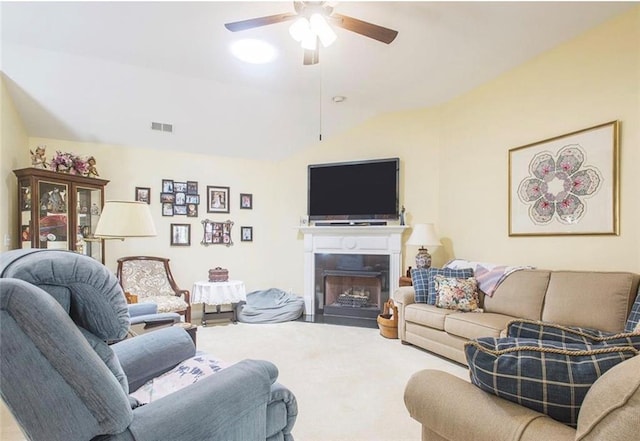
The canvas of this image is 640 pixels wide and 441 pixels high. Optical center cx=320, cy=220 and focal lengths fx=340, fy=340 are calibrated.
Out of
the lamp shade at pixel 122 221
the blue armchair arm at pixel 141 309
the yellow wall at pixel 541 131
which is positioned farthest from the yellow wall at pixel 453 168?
the blue armchair arm at pixel 141 309

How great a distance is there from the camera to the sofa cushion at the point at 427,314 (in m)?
3.17

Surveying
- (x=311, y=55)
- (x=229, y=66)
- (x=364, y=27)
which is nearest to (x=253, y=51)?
(x=229, y=66)

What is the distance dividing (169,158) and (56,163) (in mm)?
1275

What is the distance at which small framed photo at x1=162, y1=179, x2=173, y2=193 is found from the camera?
15.0 feet

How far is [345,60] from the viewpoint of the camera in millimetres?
3279

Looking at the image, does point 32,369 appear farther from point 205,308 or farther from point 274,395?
point 205,308

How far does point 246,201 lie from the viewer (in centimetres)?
512

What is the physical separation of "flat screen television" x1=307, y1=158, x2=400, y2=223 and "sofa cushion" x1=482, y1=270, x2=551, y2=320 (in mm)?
1621

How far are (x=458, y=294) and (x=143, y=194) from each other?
3.96 meters

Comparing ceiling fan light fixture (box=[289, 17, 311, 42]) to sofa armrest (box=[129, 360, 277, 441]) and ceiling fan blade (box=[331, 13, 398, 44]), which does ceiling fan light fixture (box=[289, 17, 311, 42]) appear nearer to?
ceiling fan blade (box=[331, 13, 398, 44])

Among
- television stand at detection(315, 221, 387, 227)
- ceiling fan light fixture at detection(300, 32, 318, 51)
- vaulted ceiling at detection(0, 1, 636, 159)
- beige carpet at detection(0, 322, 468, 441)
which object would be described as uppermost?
vaulted ceiling at detection(0, 1, 636, 159)

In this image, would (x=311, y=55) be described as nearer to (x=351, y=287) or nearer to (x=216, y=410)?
(x=216, y=410)

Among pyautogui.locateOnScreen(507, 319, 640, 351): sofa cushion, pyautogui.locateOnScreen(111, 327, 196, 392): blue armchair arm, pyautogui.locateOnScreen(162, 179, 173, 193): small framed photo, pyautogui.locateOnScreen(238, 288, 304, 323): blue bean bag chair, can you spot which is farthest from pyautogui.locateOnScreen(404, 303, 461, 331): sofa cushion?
pyautogui.locateOnScreen(162, 179, 173, 193): small framed photo

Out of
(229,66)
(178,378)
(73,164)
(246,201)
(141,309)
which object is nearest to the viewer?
(178,378)
